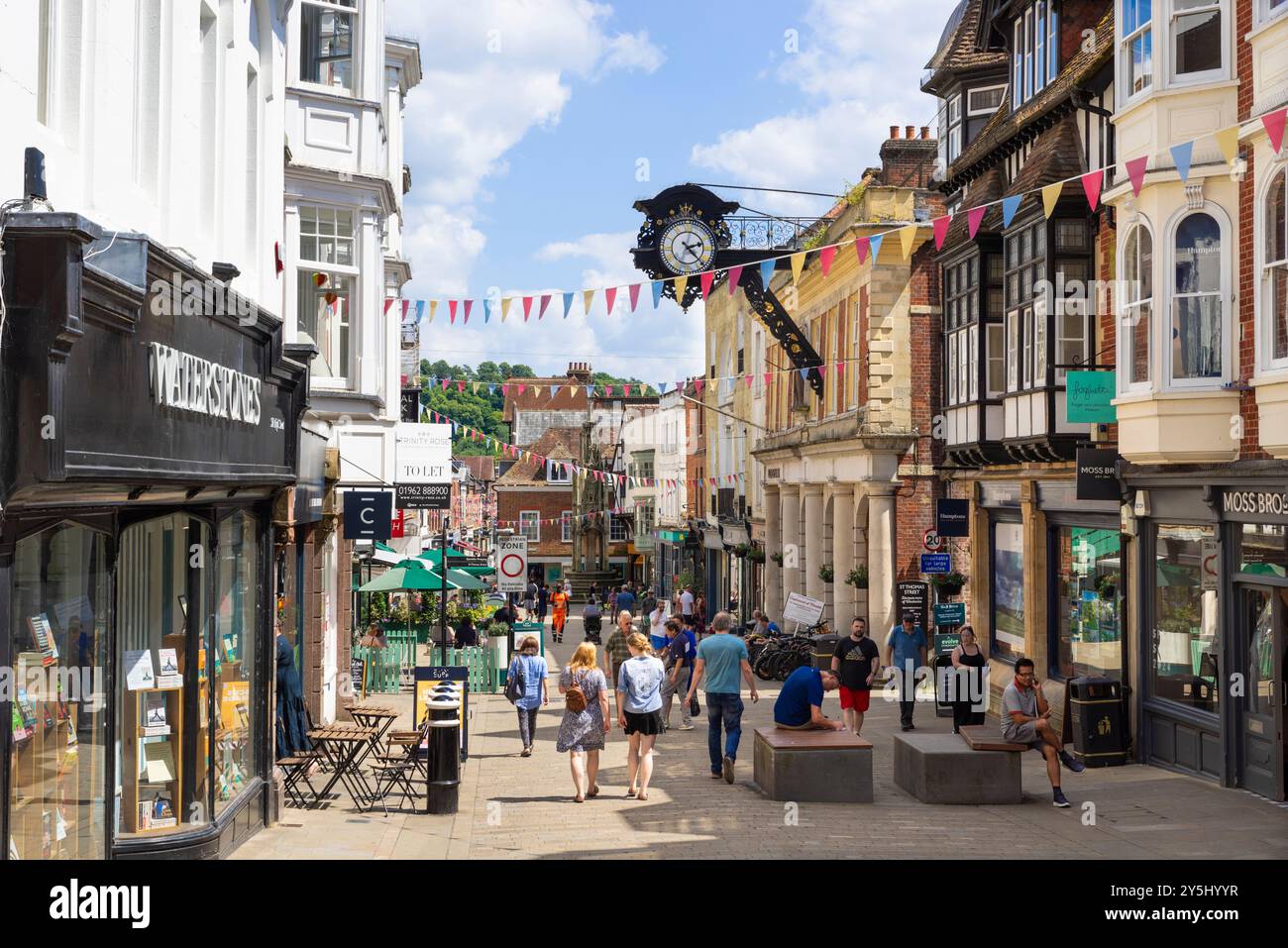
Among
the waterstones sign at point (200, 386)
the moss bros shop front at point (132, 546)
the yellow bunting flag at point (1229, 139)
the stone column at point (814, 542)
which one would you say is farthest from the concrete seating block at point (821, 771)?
the stone column at point (814, 542)

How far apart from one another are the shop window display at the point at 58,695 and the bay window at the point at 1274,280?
35.1 feet

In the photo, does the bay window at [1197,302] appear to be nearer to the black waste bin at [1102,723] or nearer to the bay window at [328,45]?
the black waste bin at [1102,723]

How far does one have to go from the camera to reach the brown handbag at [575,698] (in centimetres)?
1313

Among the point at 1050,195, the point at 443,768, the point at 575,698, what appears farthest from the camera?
Result: the point at 1050,195

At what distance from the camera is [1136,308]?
1567 cm

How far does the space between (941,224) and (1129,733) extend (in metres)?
6.56

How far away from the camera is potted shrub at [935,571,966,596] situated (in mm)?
25391

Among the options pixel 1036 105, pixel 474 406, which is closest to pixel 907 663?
pixel 1036 105

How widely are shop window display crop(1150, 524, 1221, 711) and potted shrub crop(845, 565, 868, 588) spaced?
1430 centimetres

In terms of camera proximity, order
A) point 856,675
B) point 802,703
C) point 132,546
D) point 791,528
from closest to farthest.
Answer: point 132,546
point 802,703
point 856,675
point 791,528

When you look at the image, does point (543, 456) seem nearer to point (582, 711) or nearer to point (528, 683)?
point (528, 683)

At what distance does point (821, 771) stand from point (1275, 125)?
23.5 ft

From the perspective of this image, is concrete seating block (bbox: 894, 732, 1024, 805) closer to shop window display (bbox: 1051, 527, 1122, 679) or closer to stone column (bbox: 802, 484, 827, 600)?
shop window display (bbox: 1051, 527, 1122, 679)
